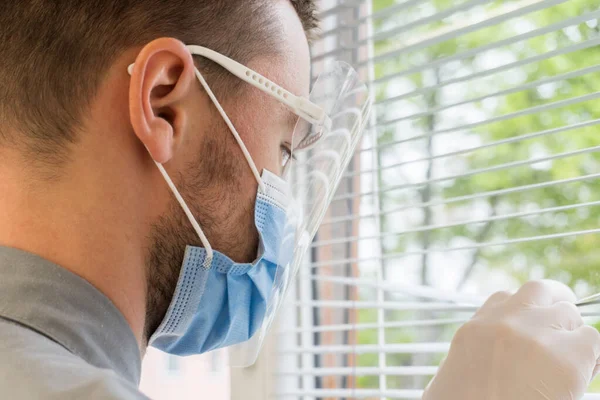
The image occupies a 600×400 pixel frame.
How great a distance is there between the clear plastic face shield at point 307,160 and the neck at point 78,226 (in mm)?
120

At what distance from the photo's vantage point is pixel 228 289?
112 centimetres

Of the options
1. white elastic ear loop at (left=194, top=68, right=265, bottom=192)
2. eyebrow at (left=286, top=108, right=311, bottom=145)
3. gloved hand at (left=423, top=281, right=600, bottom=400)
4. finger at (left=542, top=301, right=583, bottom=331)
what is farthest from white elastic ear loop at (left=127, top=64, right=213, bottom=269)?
finger at (left=542, top=301, right=583, bottom=331)

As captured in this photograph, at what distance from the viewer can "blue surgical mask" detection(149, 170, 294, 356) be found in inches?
43.1

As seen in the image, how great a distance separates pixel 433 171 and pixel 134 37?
1.55 m

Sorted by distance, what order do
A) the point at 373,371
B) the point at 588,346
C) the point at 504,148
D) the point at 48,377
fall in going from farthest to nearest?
1. the point at 504,148
2. the point at 373,371
3. the point at 588,346
4. the point at 48,377

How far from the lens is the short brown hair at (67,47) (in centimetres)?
102

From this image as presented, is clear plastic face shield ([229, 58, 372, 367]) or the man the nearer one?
the man

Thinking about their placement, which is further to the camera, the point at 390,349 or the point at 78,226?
the point at 390,349

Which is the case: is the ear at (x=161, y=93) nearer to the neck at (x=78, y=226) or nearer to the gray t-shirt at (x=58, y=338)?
the neck at (x=78, y=226)

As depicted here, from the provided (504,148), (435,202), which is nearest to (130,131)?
(435,202)

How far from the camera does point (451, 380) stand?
1.04 meters

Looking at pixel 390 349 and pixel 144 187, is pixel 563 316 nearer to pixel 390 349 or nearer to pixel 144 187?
pixel 390 349

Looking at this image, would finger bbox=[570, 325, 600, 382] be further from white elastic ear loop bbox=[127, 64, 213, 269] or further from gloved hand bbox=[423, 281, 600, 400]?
white elastic ear loop bbox=[127, 64, 213, 269]

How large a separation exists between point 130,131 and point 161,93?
7cm
